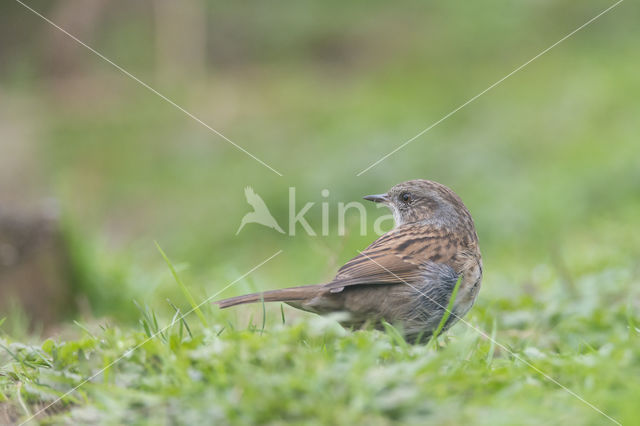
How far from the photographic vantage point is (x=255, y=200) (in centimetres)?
1195

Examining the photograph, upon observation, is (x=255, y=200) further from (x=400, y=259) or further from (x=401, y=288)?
(x=401, y=288)

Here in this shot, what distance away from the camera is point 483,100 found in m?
15.9

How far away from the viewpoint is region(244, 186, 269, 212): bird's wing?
1191 cm

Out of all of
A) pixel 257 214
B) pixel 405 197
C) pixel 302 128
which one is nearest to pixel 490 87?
pixel 302 128

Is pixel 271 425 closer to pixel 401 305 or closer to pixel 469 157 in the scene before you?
pixel 401 305

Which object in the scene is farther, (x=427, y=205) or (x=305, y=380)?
(x=427, y=205)

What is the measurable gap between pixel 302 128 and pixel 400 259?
12.1 m

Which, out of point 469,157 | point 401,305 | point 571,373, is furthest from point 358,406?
point 469,157

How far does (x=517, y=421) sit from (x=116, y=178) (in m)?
13.2

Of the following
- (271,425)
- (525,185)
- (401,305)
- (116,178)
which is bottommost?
(116,178)

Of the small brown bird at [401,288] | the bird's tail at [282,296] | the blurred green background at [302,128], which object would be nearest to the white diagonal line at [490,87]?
the blurred green background at [302,128]

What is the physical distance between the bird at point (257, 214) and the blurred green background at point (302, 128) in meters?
0.19

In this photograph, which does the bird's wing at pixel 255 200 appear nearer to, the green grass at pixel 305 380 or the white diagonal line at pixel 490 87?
the white diagonal line at pixel 490 87

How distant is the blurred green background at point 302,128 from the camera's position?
384 inches
